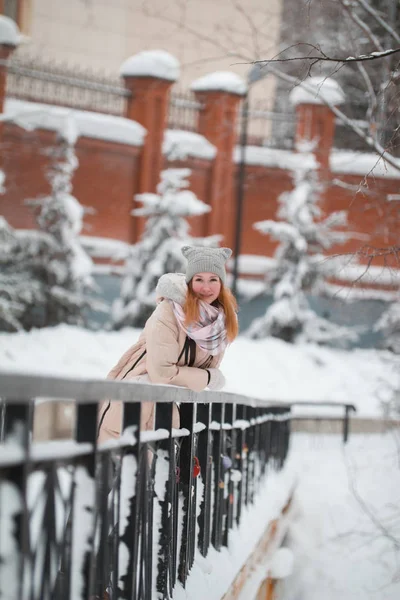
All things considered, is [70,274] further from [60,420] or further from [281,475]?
[281,475]

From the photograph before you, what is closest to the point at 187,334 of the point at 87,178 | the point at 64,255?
the point at 64,255

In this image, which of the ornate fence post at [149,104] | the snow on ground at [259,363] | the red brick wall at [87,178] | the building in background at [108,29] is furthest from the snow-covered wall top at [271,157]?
the snow on ground at [259,363]

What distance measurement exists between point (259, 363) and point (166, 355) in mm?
20028

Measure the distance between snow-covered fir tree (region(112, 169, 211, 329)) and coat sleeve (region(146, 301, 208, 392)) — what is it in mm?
18447

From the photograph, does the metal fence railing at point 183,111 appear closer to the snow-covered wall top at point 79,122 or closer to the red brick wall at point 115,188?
the red brick wall at point 115,188

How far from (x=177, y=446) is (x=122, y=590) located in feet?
3.63

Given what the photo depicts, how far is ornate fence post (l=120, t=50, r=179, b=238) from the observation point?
83.0 feet

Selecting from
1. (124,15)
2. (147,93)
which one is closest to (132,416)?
(147,93)

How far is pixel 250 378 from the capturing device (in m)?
23.3

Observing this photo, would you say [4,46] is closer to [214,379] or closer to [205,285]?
[205,285]

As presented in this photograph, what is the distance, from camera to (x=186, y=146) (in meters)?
26.7

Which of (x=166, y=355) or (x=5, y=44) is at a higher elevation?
(x=5, y=44)

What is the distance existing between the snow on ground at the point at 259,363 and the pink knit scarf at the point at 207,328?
48.2ft

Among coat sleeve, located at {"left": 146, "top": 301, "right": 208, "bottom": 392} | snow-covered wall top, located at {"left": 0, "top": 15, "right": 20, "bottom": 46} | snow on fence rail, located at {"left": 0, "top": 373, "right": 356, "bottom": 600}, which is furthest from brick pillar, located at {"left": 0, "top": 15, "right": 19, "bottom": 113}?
coat sleeve, located at {"left": 146, "top": 301, "right": 208, "bottom": 392}
